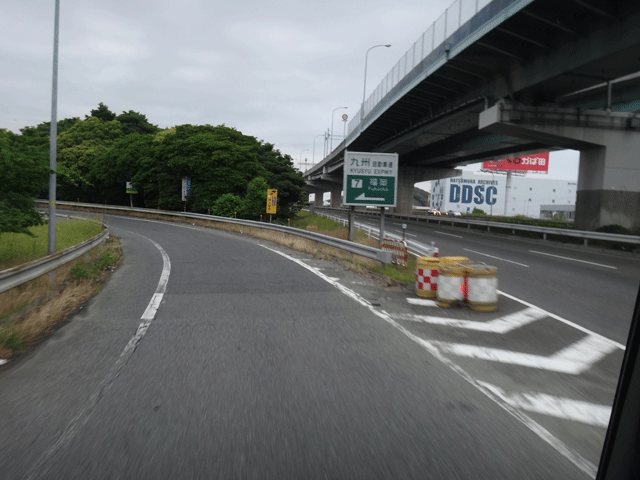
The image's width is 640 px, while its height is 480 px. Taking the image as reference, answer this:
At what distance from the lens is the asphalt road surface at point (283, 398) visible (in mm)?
3279

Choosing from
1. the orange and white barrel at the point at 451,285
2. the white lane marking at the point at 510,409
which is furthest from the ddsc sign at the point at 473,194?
the white lane marking at the point at 510,409

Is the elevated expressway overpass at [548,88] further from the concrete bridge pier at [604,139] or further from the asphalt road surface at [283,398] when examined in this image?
the asphalt road surface at [283,398]

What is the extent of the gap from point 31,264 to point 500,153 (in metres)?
38.6

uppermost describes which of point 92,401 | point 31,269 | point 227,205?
point 227,205

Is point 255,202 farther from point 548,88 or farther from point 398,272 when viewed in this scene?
point 398,272

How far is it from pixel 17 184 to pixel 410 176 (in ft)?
158

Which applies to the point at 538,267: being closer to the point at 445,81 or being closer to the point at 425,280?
the point at 425,280

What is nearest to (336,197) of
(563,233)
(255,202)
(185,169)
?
(185,169)

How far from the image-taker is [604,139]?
23.9 metres

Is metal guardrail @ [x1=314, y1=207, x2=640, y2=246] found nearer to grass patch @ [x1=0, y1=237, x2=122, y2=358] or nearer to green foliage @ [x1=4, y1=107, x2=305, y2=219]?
green foliage @ [x1=4, y1=107, x2=305, y2=219]

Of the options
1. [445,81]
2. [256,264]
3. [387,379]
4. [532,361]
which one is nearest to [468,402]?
[387,379]

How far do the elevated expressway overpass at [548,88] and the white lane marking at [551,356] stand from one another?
12.7 meters

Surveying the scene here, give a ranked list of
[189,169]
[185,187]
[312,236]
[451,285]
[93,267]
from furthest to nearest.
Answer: [189,169] → [185,187] → [312,236] → [93,267] → [451,285]

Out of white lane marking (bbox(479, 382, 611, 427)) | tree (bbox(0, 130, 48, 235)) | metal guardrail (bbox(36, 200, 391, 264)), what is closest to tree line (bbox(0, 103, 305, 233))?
metal guardrail (bbox(36, 200, 391, 264))
